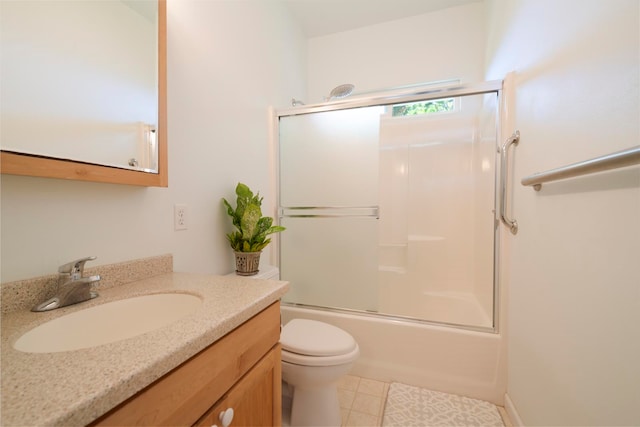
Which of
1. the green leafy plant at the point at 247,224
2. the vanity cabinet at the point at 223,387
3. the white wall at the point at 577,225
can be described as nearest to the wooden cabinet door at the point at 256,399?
the vanity cabinet at the point at 223,387

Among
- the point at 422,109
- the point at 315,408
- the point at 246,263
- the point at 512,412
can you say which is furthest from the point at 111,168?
the point at 422,109

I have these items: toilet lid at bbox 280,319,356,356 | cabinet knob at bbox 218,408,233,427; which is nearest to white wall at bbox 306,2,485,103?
toilet lid at bbox 280,319,356,356

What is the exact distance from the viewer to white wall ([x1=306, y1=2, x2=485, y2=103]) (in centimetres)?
220

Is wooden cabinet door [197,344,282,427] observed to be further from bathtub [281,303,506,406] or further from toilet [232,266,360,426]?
bathtub [281,303,506,406]

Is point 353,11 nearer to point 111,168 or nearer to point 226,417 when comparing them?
point 111,168

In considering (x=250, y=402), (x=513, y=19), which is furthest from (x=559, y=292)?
(x=513, y=19)

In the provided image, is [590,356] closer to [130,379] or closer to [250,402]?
[250,402]

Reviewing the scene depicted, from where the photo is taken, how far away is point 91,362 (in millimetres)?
420

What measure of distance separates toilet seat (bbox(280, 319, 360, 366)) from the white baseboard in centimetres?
83

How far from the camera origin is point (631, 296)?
24.4 inches

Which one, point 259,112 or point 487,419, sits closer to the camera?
A: point 487,419

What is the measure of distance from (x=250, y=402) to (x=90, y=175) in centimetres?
81

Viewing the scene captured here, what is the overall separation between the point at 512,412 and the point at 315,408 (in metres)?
1.00

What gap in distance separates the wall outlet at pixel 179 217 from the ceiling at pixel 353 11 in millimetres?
2017
